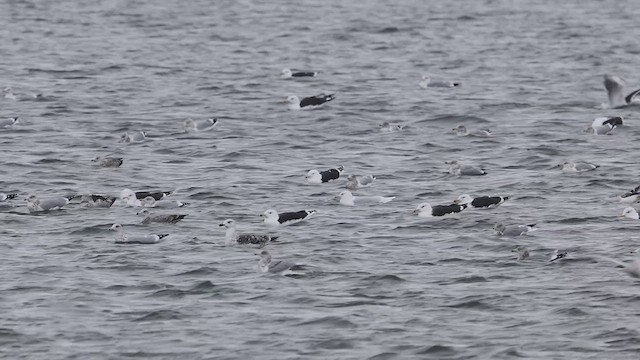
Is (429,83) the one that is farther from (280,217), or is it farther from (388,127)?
(280,217)

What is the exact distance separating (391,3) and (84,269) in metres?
51.7

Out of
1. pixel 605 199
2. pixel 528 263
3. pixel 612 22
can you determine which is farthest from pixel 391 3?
pixel 528 263

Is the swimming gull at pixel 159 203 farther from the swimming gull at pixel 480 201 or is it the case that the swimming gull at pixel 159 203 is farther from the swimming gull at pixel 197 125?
the swimming gull at pixel 197 125

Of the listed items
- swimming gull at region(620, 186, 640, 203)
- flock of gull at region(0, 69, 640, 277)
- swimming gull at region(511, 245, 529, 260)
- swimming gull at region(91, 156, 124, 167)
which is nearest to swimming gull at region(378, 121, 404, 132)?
flock of gull at region(0, 69, 640, 277)

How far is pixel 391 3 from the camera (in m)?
73.7

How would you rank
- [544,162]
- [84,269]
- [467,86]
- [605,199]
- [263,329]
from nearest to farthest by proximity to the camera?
[263,329] < [84,269] < [605,199] < [544,162] < [467,86]

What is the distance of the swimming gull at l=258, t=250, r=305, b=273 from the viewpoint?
2317 cm

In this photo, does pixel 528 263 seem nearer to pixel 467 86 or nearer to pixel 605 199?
pixel 605 199

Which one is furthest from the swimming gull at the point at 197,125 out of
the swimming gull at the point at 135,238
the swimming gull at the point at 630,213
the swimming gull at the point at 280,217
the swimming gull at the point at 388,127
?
the swimming gull at the point at 630,213

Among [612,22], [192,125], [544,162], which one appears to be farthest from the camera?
[612,22]

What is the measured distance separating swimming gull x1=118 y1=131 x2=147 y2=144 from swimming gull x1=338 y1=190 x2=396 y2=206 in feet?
27.5

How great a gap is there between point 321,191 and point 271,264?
7.15m

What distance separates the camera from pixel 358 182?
99.4 feet

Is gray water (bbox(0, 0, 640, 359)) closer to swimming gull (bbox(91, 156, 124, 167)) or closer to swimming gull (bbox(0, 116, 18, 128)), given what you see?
swimming gull (bbox(0, 116, 18, 128))
